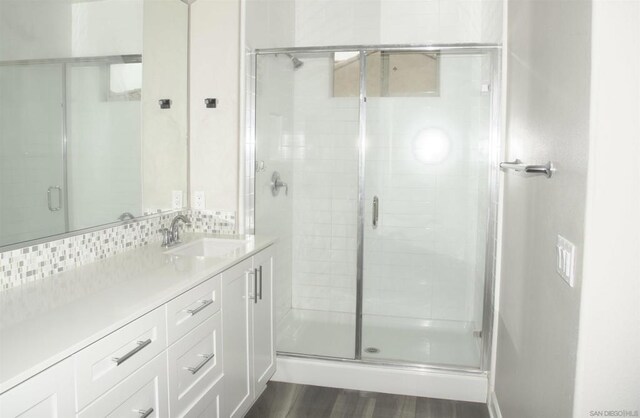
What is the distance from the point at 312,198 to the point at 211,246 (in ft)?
4.02

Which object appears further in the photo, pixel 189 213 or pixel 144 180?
pixel 189 213

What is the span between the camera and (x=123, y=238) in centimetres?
235

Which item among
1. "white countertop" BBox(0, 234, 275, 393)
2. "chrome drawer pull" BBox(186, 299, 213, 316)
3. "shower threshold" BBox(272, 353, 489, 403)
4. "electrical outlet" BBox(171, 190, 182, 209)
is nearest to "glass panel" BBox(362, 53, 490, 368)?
"shower threshold" BBox(272, 353, 489, 403)

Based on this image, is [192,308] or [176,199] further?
[176,199]

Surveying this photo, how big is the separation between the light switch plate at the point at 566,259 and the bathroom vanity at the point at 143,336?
122 cm

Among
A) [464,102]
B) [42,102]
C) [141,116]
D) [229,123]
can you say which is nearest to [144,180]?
[141,116]

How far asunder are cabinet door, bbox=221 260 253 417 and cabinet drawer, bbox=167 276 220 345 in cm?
9

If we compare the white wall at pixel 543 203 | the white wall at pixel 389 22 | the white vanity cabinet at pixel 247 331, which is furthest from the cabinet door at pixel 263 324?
the white wall at pixel 389 22

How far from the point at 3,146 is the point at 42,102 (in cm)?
27

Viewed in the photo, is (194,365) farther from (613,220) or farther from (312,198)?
(312,198)

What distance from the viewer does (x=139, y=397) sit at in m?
1.54

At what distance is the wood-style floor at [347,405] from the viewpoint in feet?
8.84

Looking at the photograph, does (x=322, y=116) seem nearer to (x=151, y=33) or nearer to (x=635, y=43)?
(x=151, y=33)

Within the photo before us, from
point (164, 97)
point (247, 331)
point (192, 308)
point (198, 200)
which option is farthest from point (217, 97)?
point (192, 308)
